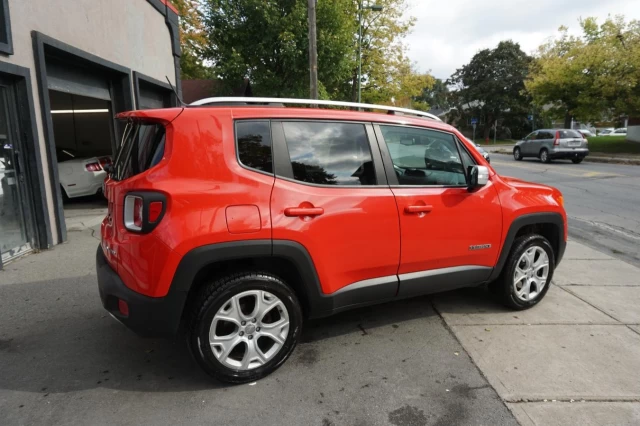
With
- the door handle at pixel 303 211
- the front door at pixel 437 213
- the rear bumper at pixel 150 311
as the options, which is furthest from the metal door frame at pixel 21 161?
the front door at pixel 437 213

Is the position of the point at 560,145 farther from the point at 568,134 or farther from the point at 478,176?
the point at 478,176

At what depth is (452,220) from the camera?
136 inches

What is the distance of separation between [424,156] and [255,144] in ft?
4.83

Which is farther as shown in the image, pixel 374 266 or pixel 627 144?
pixel 627 144

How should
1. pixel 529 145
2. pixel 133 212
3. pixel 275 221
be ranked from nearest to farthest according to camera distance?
pixel 133 212
pixel 275 221
pixel 529 145

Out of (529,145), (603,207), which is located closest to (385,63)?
(529,145)

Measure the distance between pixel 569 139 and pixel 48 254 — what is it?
2124 cm

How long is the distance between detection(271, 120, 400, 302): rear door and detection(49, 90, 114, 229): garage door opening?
643 centimetres

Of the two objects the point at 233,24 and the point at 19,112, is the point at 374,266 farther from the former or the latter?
the point at 233,24

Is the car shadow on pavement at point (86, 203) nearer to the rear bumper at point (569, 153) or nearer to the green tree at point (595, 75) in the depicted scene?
the rear bumper at point (569, 153)

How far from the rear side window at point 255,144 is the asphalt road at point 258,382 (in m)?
1.47

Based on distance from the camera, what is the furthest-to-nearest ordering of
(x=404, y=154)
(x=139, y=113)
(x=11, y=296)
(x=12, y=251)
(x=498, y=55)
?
(x=498, y=55)
(x=12, y=251)
(x=11, y=296)
(x=404, y=154)
(x=139, y=113)

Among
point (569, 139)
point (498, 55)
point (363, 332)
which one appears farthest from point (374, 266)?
point (498, 55)

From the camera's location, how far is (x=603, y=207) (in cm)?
943
